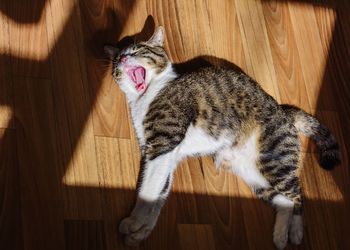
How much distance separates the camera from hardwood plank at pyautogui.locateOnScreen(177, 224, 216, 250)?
2037mm

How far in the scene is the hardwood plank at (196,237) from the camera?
6.68 feet

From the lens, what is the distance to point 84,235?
1883 millimetres

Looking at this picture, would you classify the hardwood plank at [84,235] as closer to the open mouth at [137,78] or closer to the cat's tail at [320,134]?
the open mouth at [137,78]

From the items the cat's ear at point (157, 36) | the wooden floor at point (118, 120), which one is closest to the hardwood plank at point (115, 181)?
the wooden floor at point (118, 120)

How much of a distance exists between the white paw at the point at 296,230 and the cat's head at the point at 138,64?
0.89 metres

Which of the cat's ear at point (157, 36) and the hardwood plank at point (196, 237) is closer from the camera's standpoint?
the hardwood plank at point (196, 237)

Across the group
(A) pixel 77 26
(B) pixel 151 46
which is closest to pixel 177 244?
(B) pixel 151 46

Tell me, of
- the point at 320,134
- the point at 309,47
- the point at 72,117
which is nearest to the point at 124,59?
the point at 72,117

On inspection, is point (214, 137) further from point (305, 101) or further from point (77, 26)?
point (77, 26)

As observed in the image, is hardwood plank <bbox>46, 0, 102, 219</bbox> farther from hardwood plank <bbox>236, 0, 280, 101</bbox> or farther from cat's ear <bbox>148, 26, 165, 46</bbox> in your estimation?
hardwood plank <bbox>236, 0, 280, 101</bbox>

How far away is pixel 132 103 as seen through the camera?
216 centimetres

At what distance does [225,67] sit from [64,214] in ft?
3.53

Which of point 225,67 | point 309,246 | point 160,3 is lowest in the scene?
point 309,246

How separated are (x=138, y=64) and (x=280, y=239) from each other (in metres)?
0.99
